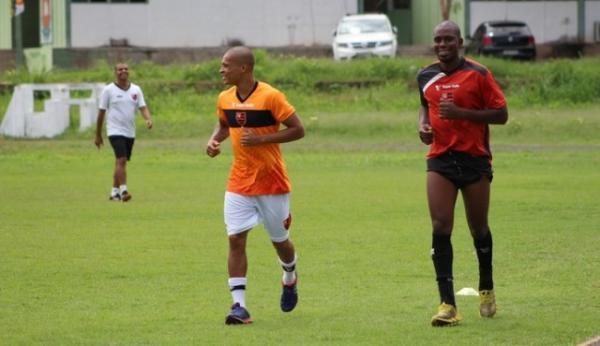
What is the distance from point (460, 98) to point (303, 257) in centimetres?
455

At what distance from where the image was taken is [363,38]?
5047 cm

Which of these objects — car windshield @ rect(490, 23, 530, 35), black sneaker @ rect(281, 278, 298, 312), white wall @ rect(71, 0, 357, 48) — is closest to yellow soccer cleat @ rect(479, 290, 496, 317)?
black sneaker @ rect(281, 278, 298, 312)

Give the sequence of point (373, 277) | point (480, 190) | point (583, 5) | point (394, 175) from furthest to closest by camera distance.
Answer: point (583, 5) → point (394, 175) → point (373, 277) → point (480, 190)

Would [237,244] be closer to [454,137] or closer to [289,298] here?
[289,298]

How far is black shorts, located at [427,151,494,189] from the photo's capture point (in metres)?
10.3

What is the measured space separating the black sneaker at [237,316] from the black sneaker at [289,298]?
0.54 meters

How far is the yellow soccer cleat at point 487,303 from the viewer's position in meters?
10.4

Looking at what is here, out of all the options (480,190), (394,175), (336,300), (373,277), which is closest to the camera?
(480,190)

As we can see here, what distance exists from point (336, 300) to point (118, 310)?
178 cm

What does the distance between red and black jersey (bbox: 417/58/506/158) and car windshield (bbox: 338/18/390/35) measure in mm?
40613

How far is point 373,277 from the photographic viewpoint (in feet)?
42.2

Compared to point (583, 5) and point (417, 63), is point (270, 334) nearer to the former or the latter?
point (417, 63)

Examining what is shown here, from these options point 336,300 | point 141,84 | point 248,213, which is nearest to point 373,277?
point 336,300

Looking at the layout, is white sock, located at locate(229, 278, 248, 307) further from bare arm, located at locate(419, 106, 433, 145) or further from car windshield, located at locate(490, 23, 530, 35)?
car windshield, located at locate(490, 23, 530, 35)
